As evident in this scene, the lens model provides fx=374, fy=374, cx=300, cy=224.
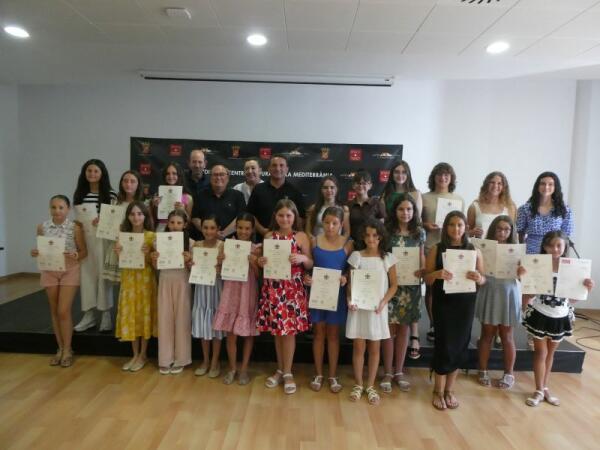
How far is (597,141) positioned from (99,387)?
20.6 ft

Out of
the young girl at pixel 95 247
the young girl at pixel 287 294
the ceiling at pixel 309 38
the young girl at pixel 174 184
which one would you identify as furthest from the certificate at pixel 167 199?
the ceiling at pixel 309 38

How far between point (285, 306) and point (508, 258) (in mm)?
1627

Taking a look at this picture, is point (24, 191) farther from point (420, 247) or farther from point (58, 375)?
point (420, 247)

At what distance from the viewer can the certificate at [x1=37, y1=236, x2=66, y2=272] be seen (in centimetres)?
290

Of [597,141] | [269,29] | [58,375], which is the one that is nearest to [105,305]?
[58,375]

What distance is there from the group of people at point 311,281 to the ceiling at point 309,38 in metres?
1.31

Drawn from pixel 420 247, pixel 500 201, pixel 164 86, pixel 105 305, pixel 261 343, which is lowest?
pixel 261 343

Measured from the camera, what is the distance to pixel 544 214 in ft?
10.1

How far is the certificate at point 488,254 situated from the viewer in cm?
267

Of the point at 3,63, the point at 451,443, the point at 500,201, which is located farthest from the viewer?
the point at 3,63

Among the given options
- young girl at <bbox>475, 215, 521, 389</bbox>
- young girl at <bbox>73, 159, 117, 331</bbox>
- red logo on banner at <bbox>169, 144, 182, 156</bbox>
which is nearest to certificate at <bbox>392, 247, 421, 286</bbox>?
young girl at <bbox>475, 215, 521, 389</bbox>

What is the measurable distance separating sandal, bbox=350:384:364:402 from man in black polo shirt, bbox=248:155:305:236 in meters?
1.38

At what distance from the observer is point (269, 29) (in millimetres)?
3480

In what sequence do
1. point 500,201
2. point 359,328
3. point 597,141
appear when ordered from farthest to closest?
1. point 597,141
2. point 500,201
3. point 359,328
